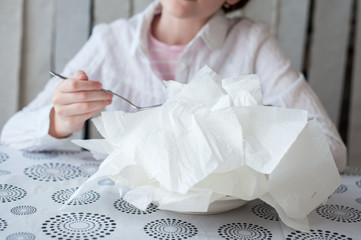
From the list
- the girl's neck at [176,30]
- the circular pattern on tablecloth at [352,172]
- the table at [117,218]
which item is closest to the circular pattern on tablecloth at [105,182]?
the table at [117,218]

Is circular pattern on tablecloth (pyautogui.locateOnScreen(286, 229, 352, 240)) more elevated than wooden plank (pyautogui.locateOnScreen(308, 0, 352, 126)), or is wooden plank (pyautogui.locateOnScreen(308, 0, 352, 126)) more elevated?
wooden plank (pyautogui.locateOnScreen(308, 0, 352, 126))

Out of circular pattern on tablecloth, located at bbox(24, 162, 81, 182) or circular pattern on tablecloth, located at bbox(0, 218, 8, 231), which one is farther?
circular pattern on tablecloth, located at bbox(24, 162, 81, 182)

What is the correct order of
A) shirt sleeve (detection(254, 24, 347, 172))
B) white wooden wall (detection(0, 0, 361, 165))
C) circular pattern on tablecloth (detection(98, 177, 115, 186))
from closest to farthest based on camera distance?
circular pattern on tablecloth (detection(98, 177, 115, 186)) → shirt sleeve (detection(254, 24, 347, 172)) → white wooden wall (detection(0, 0, 361, 165))

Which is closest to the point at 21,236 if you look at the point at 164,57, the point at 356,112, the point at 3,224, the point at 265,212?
the point at 3,224

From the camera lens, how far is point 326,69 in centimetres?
133

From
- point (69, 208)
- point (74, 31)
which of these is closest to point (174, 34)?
point (74, 31)

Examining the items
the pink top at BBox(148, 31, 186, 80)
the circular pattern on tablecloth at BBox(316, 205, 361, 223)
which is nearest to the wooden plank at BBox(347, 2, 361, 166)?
the pink top at BBox(148, 31, 186, 80)

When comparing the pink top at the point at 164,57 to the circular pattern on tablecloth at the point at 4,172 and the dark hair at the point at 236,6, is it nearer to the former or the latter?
the dark hair at the point at 236,6

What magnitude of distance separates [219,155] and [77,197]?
0.73ft

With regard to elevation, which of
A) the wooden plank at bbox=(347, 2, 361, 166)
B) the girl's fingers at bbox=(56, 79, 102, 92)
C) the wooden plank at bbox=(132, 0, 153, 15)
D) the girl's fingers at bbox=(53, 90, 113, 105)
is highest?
the wooden plank at bbox=(132, 0, 153, 15)

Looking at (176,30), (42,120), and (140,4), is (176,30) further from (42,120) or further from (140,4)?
(42,120)

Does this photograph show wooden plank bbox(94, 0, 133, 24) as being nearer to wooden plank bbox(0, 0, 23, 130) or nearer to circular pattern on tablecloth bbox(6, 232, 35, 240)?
wooden plank bbox(0, 0, 23, 130)

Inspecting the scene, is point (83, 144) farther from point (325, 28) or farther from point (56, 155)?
point (325, 28)

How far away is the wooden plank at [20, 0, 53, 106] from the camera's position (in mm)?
1273
